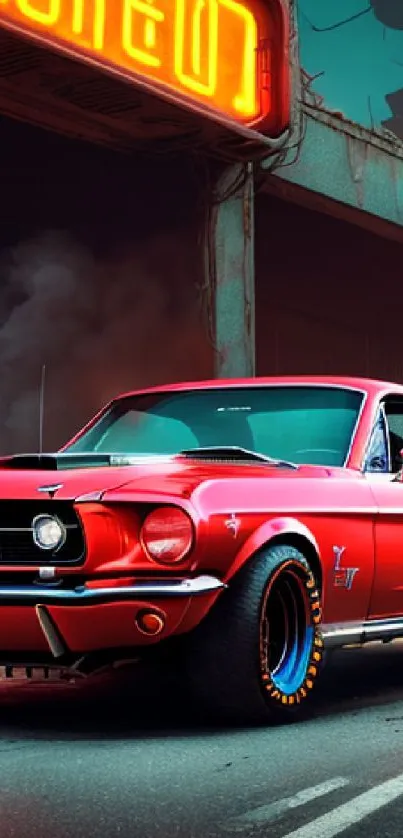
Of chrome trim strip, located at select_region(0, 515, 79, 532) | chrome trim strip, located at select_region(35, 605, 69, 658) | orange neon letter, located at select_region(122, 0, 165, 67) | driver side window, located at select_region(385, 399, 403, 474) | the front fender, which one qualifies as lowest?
chrome trim strip, located at select_region(35, 605, 69, 658)

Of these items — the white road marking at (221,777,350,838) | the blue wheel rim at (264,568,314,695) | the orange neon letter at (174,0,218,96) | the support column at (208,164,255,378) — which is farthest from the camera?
the support column at (208,164,255,378)

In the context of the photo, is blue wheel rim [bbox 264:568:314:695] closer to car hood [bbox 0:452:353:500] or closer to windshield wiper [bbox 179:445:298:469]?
car hood [bbox 0:452:353:500]

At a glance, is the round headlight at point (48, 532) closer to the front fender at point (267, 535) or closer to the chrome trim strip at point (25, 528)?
the chrome trim strip at point (25, 528)

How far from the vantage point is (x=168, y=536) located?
17.0 ft

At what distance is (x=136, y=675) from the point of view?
725 cm

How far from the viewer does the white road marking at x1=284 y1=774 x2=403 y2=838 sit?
3.77 m

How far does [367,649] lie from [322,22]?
9801 mm

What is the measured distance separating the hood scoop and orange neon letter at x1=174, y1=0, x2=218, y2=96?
7.34 metres

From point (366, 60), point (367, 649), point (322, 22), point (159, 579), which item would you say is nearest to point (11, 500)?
point (159, 579)

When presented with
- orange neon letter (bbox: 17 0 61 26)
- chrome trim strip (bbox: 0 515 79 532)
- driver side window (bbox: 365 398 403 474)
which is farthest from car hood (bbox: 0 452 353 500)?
orange neon letter (bbox: 17 0 61 26)

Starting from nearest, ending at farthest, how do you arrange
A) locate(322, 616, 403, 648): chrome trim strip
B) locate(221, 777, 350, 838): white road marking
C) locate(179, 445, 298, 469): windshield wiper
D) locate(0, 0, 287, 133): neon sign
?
1. locate(221, 777, 350, 838): white road marking
2. locate(322, 616, 403, 648): chrome trim strip
3. locate(179, 445, 298, 469): windshield wiper
4. locate(0, 0, 287, 133): neon sign

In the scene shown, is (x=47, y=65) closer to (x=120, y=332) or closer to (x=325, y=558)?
(x=120, y=332)

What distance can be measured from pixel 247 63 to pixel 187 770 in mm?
9842

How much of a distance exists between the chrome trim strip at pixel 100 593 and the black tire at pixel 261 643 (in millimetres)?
198
